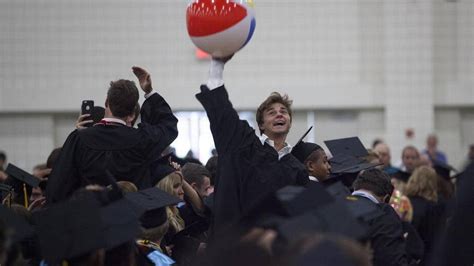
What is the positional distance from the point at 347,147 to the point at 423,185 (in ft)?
6.05

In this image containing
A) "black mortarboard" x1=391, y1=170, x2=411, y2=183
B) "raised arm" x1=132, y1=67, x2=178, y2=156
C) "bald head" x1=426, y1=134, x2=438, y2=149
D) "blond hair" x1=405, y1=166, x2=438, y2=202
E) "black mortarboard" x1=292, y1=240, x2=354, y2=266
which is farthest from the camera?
"bald head" x1=426, y1=134, x2=438, y2=149

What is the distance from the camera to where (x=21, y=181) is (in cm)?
794

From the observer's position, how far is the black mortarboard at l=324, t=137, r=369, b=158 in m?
7.65

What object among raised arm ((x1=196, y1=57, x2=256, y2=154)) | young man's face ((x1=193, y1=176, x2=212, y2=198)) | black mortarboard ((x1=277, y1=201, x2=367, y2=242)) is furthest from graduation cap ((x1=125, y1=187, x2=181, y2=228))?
young man's face ((x1=193, y1=176, x2=212, y2=198))

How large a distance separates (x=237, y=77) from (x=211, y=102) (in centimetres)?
1238

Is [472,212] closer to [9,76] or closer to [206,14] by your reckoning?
[206,14]

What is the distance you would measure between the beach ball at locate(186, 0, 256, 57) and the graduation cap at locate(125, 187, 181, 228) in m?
0.79

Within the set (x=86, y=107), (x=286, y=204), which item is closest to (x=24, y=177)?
(x=86, y=107)

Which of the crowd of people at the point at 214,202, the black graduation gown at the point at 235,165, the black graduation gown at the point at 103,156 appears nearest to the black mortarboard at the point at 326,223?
the crowd of people at the point at 214,202

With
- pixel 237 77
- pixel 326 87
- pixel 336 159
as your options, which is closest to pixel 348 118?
pixel 326 87

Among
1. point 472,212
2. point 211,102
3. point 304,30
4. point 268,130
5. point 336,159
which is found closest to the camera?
point 472,212

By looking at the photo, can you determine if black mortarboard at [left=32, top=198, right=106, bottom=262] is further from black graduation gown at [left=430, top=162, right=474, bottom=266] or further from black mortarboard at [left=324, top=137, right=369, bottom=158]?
black mortarboard at [left=324, top=137, right=369, bottom=158]

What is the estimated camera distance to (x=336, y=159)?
291 inches

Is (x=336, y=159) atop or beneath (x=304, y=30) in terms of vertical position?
beneath
